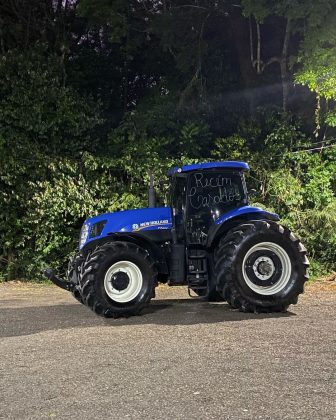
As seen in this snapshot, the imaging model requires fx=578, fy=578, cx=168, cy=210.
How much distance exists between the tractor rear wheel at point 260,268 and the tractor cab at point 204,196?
0.56 m

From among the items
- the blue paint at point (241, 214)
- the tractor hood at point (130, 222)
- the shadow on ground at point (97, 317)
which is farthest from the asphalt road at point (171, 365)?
the blue paint at point (241, 214)

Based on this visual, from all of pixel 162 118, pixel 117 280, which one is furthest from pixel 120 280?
pixel 162 118

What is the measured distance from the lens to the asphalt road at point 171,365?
14.6 ft

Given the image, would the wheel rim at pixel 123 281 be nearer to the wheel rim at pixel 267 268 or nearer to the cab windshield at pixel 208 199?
the cab windshield at pixel 208 199

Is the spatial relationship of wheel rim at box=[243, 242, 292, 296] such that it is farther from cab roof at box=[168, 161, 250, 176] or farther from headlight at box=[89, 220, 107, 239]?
headlight at box=[89, 220, 107, 239]

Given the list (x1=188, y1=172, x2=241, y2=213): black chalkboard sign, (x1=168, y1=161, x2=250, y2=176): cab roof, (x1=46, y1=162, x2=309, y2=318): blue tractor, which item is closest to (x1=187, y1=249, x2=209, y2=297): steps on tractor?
→ (x1=46, y1=162, x2=309, y2=318): blue tractor

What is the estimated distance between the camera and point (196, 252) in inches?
341

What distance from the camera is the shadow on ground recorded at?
7828 mm

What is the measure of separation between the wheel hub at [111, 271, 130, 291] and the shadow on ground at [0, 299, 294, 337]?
0.45 m

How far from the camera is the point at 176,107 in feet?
51.8

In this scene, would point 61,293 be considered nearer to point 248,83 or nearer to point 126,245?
point 126,245

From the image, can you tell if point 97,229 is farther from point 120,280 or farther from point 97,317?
point 97,317

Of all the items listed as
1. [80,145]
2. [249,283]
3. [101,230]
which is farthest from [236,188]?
[80,145]

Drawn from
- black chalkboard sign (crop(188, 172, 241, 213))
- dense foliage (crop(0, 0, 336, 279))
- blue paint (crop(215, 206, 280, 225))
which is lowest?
blue paint (crop(215, 206, 280, 225))
